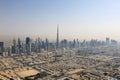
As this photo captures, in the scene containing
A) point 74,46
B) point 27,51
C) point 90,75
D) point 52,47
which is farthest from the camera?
point 74,46

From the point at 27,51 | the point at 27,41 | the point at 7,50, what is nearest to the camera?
the point at 7,50

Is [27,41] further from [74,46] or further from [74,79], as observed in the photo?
[74,79]

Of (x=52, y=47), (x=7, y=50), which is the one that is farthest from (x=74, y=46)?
(x=7, y=50)

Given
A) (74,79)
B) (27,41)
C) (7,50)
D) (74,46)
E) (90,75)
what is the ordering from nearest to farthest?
(74,79), (90,75), (7,50), (27,41), (74,46)

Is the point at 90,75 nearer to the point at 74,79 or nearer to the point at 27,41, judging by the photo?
the point at 74,79

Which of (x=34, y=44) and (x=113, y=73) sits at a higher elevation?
(x=34, y=44)

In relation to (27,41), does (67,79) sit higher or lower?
lower

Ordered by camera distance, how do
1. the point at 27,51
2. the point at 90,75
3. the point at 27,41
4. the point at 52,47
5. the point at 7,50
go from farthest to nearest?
the point at 52,47 < the point at 27,41 < the point at 27,51 < the point at 7,50 < the point at 90,75

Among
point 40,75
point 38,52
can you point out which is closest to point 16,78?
point 40,75

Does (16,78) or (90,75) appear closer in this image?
(16,78)
